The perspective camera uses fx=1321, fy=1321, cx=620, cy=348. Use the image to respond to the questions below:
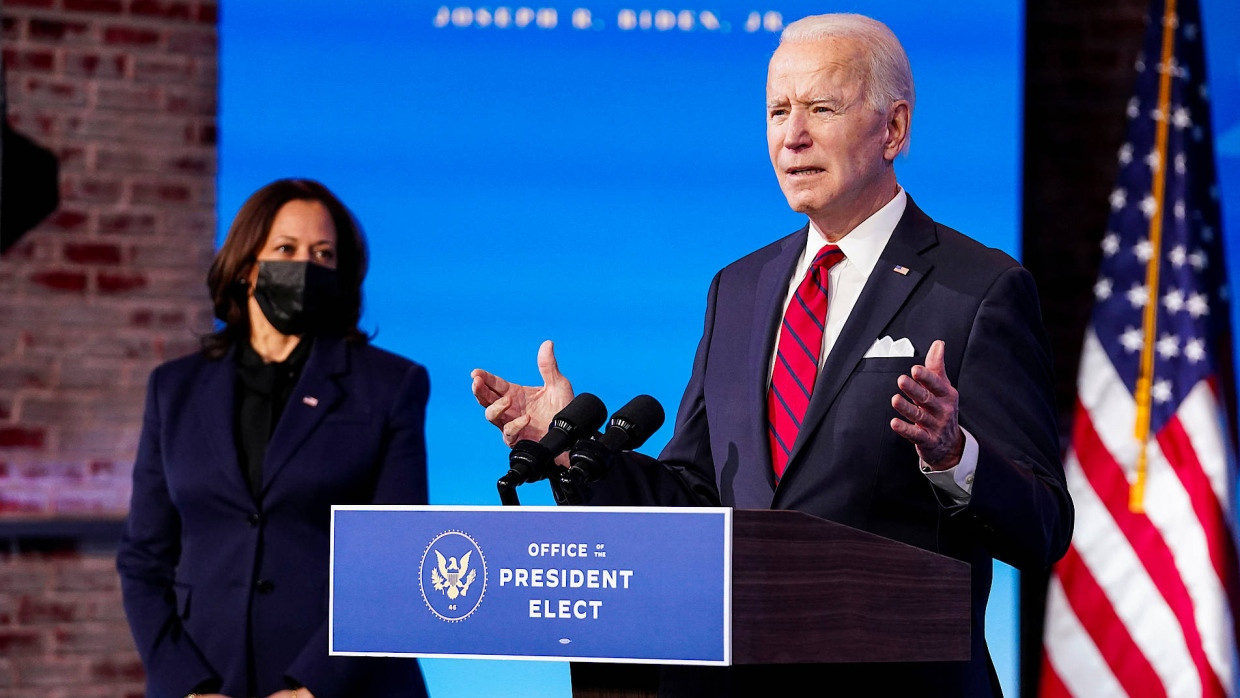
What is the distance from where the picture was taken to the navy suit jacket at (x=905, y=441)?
1.61 meters

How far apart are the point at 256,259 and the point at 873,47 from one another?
1612mm

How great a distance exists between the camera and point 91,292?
407cm

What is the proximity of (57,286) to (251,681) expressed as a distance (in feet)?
6.42

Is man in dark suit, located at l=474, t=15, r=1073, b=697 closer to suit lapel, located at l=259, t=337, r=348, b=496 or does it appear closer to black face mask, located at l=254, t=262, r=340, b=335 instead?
suit lapel, located at l=259, t=337, r=348, b=496

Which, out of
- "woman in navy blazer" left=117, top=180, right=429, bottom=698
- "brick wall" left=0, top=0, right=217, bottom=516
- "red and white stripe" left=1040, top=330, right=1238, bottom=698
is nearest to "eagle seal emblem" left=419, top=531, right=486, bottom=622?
"woman in navy blazer" left=117, top=180, right=429, bottom=698

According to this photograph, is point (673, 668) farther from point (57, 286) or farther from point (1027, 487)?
point (57, 286)

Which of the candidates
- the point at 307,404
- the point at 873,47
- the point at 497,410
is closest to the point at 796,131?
the point at 873,47

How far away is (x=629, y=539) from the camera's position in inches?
51.7

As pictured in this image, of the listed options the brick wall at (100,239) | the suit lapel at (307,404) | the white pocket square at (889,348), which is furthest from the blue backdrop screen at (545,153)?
the white pocket square at (889,348)

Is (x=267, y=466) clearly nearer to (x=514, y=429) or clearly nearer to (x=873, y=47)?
(x=514, y=429)

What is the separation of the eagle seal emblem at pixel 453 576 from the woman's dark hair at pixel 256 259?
5.27 feet

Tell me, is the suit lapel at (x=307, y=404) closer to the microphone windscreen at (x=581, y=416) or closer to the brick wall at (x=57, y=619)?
the microphone windscreen at (x=581, y=416)

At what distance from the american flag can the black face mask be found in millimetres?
2097

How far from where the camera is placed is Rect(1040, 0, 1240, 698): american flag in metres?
3.51
